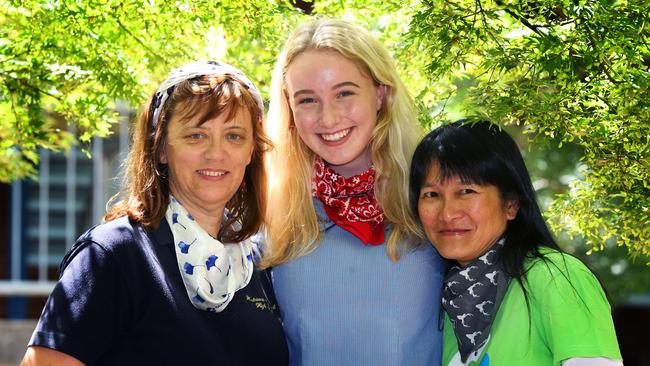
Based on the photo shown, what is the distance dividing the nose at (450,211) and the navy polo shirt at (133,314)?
70 cm

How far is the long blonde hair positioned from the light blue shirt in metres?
0.07

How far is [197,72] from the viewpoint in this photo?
3.11 m

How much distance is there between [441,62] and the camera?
126 inches

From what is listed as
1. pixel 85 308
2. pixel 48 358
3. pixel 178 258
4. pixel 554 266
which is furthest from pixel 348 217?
pixel 48 358

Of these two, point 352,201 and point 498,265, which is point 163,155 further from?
point 498,265

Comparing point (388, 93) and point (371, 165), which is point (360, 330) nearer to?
point (371, 165)

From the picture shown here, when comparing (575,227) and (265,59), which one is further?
(265,59)

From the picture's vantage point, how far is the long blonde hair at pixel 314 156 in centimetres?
348

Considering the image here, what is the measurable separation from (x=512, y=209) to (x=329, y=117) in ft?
→ 2.37

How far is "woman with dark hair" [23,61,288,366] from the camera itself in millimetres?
2770

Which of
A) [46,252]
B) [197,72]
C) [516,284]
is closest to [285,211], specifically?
[197,72]

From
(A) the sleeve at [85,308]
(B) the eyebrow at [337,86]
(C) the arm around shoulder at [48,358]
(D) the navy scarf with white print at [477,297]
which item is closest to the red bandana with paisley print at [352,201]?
(B) the eyebrow at [337,86]

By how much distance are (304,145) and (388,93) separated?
1.23 feet

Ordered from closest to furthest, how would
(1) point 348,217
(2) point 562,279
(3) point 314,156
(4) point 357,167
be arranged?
(2) point 562,279 < (1) point 348,217 < (4) point 357,167 < (3) point 314,156
